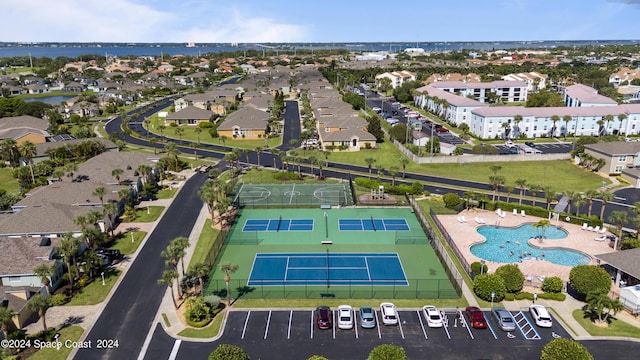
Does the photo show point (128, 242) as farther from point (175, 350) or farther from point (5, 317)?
point (175, 350)

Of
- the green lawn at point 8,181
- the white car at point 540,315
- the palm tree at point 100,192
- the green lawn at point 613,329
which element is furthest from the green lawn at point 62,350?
the green lawn at point 8,181

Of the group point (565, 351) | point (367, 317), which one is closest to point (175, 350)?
point (367, 317)

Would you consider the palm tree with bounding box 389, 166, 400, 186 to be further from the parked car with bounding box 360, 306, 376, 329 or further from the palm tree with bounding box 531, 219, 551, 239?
the parked car with bounding box 360, 306, 376, 329

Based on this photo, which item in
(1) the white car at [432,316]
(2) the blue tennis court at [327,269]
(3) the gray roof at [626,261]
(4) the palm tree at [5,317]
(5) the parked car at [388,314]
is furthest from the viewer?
(2) the blue tennis court at [327,269]

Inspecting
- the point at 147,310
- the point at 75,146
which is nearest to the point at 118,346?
the point at 147,310

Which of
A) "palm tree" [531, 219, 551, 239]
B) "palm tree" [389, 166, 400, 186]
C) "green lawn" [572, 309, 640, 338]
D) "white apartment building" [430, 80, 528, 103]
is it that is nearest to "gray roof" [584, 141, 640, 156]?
"palm tree" [531, 219, 551, 239]

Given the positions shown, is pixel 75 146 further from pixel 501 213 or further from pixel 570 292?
pixel 570 292

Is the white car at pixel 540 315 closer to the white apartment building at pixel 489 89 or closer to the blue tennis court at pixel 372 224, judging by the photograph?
the blue tennis court at pixel 372 224
